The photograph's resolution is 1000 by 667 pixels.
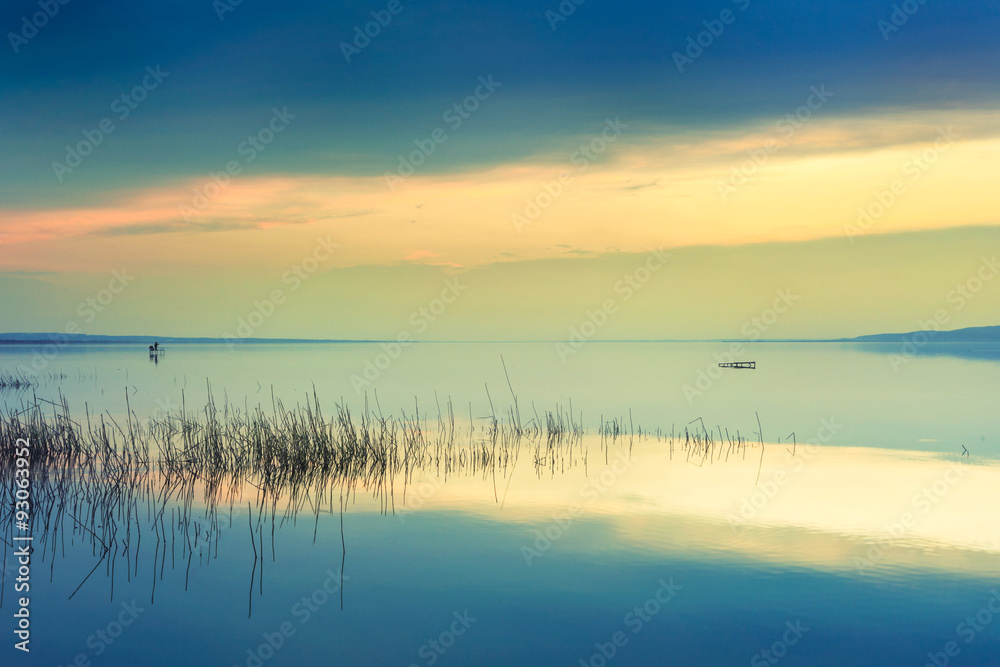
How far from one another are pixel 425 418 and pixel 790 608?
15063 millimetres

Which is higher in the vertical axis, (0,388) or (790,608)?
(0,388)

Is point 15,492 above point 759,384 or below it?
below

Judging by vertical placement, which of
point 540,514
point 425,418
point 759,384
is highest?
point 759,384

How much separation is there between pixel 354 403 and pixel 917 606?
67.6 ft

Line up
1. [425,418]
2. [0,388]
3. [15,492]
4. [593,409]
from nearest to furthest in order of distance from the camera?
[15,492] → [425,418] → [593,409] → [0,388]

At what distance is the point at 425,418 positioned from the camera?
21.6 metres

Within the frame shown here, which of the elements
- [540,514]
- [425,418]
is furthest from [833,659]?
[425,418]

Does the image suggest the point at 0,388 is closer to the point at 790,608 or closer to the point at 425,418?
the point at 425,418

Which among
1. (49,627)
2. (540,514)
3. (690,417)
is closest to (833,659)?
(540,514)

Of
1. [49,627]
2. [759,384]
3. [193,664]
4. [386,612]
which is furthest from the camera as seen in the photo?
[759,384]

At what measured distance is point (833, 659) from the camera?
6398 millimetres

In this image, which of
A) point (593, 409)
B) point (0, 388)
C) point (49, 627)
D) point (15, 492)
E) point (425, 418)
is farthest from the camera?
point (0, 388)

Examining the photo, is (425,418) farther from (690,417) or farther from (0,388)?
(0,388)

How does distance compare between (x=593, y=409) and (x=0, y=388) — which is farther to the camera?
(x=0, y=388)
